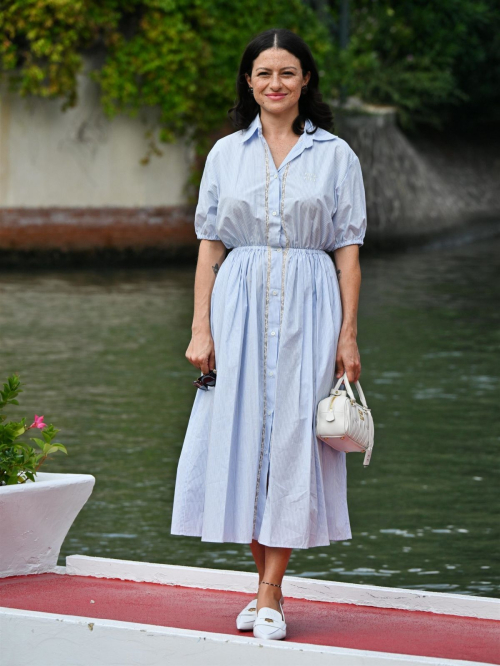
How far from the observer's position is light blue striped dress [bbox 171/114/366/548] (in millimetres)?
4227

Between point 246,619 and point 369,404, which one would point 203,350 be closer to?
point 246,619

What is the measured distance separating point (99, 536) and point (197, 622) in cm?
231

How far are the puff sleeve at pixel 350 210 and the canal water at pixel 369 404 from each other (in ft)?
6.79

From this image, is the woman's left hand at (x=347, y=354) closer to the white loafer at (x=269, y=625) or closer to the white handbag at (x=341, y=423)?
the white handbag at (x=341, y=423)

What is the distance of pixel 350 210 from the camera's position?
172 inches

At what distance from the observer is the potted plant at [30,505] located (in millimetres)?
4621

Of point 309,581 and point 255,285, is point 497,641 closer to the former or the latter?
point 309,581

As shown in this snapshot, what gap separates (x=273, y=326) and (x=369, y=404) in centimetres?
534

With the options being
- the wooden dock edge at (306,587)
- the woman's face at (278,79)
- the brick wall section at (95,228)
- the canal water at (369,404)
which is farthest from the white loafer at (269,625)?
the brick wall section at (95,228)

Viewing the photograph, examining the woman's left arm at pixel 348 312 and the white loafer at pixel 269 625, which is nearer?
the white loafer at pixel 269 625

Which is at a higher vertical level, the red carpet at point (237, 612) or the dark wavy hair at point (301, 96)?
the dark wavy hair at point (301, 96)

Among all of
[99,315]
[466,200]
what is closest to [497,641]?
[99,315]

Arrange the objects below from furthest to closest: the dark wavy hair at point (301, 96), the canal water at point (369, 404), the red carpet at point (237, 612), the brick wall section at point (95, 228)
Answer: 1. the brick wall section at point (95, 228)
2. the canal water at point (369, 404)
3. the dark wavy hair at point (301, 96)
4. the red carpet at point (237, 612)

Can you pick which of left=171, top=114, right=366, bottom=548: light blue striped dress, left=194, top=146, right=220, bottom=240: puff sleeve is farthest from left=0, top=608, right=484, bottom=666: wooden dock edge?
left=194, top=146, right=220, bottom=240: puff sleeve
